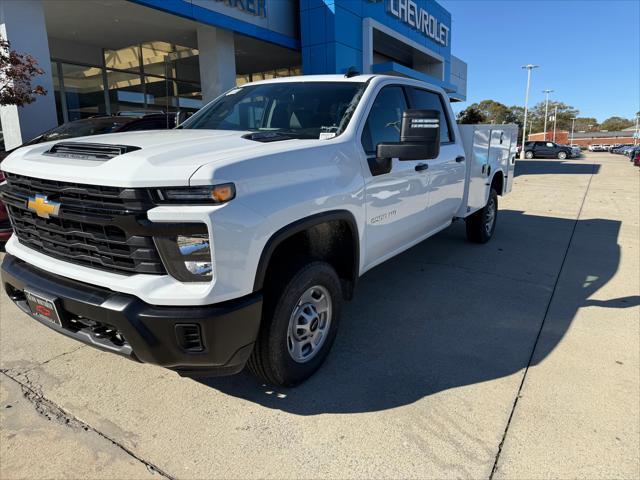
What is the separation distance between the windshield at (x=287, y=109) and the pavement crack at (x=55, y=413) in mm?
2094

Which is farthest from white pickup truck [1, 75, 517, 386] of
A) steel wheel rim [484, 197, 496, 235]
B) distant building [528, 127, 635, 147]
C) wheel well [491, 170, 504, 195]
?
distant building [528, 127, 635, 147]

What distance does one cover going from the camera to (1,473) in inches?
88.3

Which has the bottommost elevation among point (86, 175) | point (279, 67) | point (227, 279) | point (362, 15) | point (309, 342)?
point (309, 342)

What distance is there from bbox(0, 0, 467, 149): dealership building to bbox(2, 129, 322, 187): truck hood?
7.46 m

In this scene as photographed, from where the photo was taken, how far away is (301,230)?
262 centimetres

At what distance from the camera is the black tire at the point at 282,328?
2561mm

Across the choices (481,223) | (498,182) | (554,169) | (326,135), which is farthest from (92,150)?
(554,169)

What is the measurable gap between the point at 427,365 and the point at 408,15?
19146 millimetres

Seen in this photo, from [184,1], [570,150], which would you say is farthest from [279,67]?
[570,150]

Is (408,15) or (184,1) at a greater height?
(408,15)

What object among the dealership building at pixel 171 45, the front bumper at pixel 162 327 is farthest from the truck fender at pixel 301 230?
the dealership building at pixel 171 45

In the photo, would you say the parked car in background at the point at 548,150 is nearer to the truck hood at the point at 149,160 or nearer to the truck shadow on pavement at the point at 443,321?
the truck shadow on pavement at the point at 443,321

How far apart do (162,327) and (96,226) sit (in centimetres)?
65

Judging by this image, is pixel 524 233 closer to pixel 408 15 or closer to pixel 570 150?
pixel 408 15
